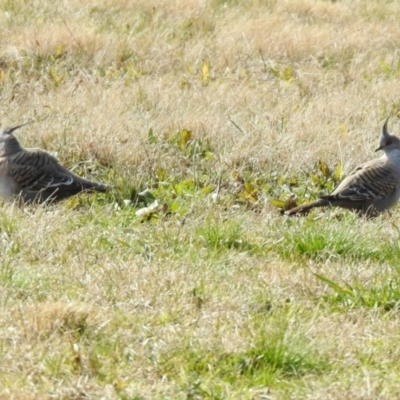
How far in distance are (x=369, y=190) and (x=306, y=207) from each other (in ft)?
2.04

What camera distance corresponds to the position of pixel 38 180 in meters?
7.55

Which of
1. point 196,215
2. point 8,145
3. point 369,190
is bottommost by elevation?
point 369,190

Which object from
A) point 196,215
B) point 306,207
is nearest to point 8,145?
point 196,215

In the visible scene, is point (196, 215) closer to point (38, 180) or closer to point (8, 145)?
point (38, 180)

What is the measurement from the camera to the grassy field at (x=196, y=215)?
4.56 metres

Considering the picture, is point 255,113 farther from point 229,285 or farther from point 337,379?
point 337,379

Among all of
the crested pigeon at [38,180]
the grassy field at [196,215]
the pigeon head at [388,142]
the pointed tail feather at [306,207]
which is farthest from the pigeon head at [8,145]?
the pigeon head at [388,142]

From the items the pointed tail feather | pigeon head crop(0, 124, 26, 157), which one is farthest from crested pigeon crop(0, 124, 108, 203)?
the pointed tail feather

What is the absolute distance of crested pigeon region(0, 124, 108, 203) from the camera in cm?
749

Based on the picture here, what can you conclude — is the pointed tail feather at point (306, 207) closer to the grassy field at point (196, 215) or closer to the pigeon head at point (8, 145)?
the grassy field at point (196, 215)

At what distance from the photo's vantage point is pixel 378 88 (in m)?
10.8

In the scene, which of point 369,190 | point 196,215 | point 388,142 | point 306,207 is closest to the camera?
point 196,215

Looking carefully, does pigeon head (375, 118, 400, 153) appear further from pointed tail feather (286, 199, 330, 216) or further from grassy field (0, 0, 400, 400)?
pointed tail feather (286, 199, 330, 216)

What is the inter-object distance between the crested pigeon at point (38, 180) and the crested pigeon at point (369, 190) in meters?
1.63
